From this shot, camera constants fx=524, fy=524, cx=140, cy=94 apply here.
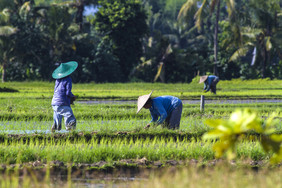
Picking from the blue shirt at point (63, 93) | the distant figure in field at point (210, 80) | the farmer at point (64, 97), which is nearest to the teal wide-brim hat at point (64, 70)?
the farmer at point (64, 97)

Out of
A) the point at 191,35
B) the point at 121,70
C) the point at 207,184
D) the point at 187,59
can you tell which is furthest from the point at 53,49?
the point at 207,184

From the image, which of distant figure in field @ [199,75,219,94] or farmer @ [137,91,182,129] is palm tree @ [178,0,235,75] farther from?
farmer @ [137,91,182,129]

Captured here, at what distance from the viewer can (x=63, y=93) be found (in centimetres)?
890

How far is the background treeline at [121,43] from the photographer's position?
3167 cm

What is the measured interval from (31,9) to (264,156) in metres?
27.9

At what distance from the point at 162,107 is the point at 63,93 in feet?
6.02

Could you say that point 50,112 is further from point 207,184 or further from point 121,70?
point 121,70

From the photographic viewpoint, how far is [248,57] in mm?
46344

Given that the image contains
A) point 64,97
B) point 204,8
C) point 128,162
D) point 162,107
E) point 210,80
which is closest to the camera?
point 128,162

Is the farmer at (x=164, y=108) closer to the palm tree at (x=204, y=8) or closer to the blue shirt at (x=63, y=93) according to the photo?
the blue shirt at (x=63, y=93)

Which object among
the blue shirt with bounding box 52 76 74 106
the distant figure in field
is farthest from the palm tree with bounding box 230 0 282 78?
the blue shirt with bounding box 52 76 74 106

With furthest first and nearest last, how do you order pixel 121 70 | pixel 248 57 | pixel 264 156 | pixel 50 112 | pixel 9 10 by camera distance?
pixel 248 57
pixel 121 70
pixel 9 10
pixel 50 112
pixel 264 156

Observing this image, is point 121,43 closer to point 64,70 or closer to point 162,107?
point 64,70

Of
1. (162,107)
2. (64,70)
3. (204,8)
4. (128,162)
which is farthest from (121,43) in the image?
(128,162)
